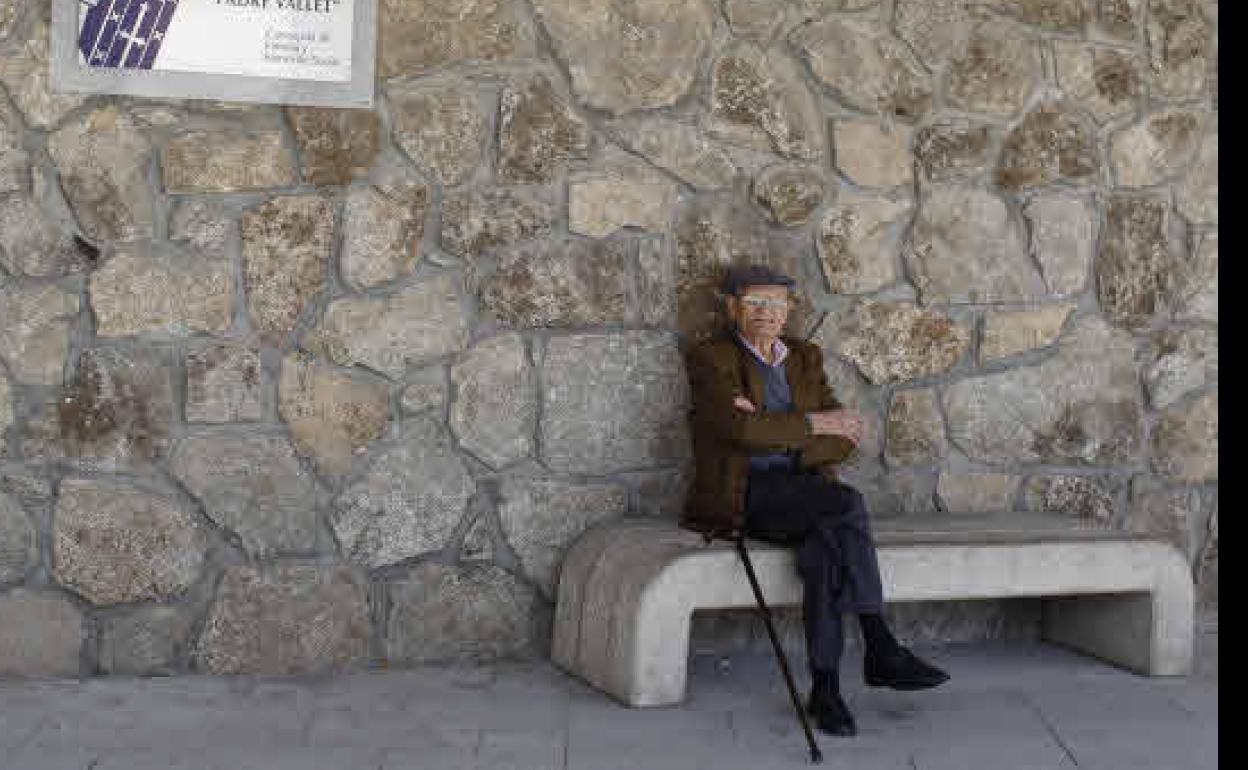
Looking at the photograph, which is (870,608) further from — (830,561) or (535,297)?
(535,297)

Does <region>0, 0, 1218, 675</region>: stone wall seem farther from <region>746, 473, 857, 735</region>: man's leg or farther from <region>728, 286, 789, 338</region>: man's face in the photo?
<region>746, 473, 857, 735</region>: man's leg

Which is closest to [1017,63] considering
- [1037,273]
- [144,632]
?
[1037,273]

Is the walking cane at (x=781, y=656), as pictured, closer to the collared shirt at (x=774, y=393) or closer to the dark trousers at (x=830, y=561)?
the dark trousers at (x=830, y=561)

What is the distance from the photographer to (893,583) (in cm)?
380

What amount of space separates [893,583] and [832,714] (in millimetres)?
443

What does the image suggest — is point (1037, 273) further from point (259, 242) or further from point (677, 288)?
point (259, 242)

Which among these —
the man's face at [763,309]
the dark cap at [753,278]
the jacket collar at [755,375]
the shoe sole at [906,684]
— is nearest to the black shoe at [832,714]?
the shoe sole at [906,684]

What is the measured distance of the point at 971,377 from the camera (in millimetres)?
4449

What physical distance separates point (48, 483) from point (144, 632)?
1.57 feet

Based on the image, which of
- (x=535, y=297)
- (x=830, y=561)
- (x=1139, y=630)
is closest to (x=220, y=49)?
(x=535, y=297)

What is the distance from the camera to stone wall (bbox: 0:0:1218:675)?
3.80 meters

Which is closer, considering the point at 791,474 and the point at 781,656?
the point at 781,656

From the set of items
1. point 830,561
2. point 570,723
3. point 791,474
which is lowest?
point 570,723

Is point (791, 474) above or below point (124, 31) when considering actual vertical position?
below
